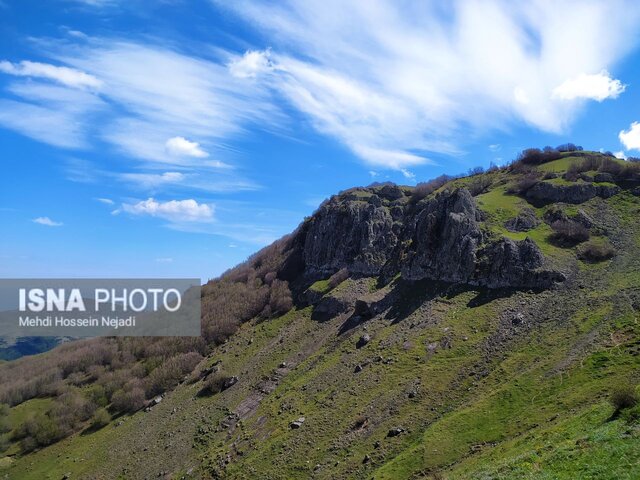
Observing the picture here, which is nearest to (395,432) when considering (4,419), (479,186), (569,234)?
(569,234)

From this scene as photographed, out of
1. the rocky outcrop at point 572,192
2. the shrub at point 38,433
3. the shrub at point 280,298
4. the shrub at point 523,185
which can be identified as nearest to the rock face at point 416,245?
the shrub at point 280,298

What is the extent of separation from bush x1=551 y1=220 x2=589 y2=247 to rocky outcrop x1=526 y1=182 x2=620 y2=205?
456 inches

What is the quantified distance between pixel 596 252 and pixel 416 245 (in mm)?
26595

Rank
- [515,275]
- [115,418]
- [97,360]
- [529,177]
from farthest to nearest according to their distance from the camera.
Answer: [97,360] → [529,177] → [115,418] → [515,275]

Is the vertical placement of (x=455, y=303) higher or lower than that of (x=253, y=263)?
lower

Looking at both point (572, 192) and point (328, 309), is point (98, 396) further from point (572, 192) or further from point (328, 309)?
point (572, 192)

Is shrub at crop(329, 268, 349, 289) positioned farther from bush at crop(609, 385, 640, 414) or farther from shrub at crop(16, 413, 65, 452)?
bush at crop(609, 385, 640, 414)

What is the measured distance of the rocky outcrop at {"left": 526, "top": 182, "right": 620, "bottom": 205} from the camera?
76.8 meters

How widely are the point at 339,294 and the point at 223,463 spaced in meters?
41.8

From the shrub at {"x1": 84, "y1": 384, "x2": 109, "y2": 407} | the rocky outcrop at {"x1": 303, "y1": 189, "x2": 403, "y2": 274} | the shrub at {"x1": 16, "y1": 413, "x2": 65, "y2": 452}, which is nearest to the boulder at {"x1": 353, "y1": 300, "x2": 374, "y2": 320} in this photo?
the rocky outcrop at {"x1": 303, "y1": 189, "x2": 403, "y2": 274}

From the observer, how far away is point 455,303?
59.7 meters

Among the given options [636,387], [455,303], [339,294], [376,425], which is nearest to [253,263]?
[339,294]

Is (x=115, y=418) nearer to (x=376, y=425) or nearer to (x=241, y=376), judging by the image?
(x=241, y=376)

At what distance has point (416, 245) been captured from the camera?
74.5m
